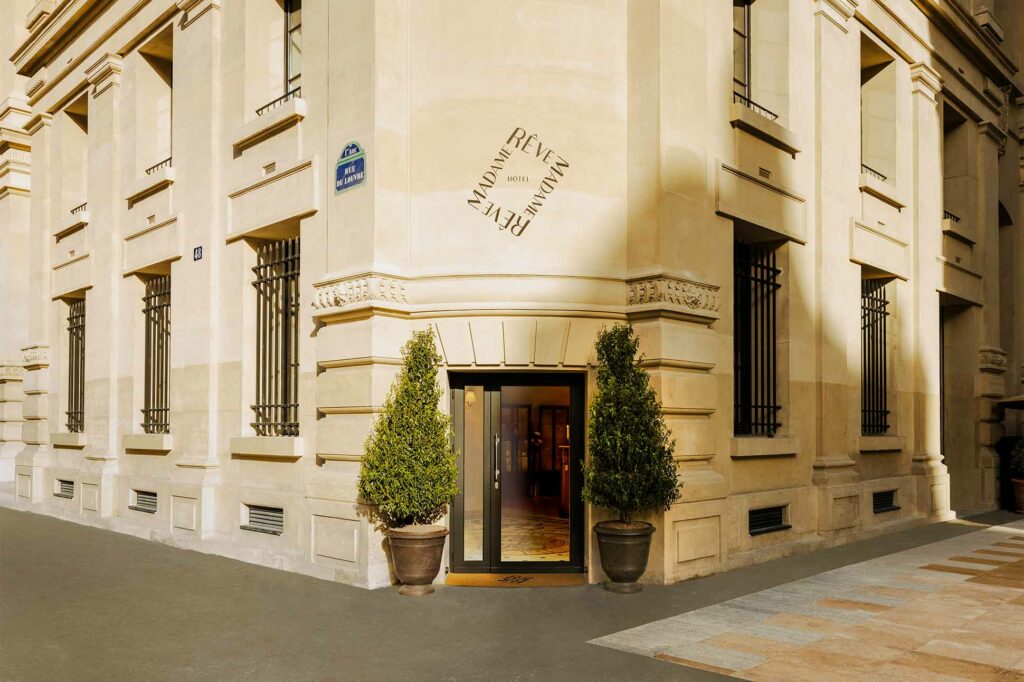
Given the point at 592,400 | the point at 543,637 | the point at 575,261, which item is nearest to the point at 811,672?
the point at 543,637

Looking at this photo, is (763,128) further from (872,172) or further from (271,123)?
(271,123)

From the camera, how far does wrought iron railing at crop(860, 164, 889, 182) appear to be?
653 inches

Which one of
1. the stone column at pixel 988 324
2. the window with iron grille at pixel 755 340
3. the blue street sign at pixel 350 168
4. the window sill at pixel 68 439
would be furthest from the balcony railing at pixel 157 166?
the stone column at pixel 988 324

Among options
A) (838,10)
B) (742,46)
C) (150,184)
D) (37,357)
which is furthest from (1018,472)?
(37,357)

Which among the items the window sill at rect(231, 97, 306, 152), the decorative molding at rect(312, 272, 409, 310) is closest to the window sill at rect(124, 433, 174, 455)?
the window sill at rect(231, 97, 306, 152)

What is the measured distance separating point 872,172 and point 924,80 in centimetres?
257

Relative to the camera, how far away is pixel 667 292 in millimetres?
10758

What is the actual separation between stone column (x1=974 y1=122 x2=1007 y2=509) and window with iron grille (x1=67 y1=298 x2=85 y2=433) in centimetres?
1997

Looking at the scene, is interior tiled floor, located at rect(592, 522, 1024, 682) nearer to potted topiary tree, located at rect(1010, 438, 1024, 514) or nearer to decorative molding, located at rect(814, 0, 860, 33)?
potted topiary tree, located at rect(1010, 438, 1024, 514)

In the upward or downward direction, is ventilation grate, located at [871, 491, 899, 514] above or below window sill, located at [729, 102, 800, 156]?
below

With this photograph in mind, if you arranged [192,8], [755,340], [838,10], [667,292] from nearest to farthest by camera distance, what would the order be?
[667,292] → [755,340] → [192,8] → [838,10]

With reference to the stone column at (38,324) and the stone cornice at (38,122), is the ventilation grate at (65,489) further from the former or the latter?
the stone cornice at (38,122)

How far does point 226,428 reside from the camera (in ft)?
43.4

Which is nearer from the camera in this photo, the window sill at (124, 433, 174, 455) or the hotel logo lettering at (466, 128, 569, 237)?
the hotel logo lettering at (466, 128, 569, 237)
